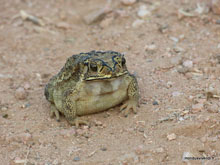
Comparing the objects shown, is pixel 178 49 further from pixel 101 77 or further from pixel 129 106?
pixel 101 77

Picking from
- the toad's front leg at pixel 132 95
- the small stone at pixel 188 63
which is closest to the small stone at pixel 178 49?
the small stone at pixel 188 63

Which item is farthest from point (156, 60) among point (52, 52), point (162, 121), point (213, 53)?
point (52, 52)

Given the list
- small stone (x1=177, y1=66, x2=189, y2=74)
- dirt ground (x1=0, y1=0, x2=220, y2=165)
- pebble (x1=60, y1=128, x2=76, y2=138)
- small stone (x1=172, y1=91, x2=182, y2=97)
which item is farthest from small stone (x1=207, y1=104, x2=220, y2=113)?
pebble (x1=60, y1=128, x2=76, y2=138)

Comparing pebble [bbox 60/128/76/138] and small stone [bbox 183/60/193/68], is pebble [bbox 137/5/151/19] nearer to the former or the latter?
small stone [bbox 183/60/193/68]

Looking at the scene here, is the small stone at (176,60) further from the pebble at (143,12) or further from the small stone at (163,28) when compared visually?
the pebble at (143,12)

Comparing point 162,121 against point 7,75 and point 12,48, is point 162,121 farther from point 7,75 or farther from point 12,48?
point 12,48

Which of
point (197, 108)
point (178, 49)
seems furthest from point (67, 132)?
point (178, 49)
